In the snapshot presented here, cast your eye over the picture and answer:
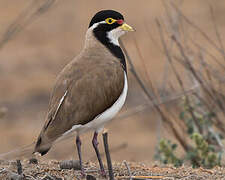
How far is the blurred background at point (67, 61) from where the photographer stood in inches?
434

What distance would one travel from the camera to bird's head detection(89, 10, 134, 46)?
4.78 metres

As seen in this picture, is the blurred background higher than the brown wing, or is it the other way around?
the brown wing

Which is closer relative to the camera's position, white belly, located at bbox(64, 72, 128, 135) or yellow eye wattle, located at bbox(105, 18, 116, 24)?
white belly, located at bbox(64, 72, 128, 135)

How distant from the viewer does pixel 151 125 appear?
11.8m

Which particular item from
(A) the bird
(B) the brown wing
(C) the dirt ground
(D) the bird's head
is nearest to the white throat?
(D) the bird's head

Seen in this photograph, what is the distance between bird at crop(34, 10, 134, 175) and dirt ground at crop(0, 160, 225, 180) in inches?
5.5

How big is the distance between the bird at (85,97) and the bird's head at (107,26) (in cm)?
Answer: 16

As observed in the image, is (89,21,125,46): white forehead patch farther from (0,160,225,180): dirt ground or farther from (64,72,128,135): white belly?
(0,160,225,180): dirt ground

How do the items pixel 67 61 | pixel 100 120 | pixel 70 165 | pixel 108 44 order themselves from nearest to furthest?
1. pixel 100 120
2. pixel 70 165
3. pixel 108 44
4. pixel 67 61

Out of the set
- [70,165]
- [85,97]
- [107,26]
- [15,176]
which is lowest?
[70,165]

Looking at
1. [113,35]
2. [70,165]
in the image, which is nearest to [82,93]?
[70,165]

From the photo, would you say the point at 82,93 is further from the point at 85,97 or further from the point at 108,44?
the point at 108,44

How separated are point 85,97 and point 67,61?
31.9ft

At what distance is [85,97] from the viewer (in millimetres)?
4285
